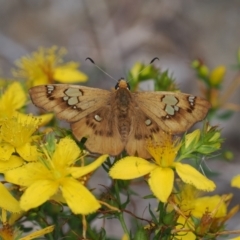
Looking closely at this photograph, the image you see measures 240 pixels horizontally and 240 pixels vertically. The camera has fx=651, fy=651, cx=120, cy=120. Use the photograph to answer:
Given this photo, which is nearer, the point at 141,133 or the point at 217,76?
the point at 141,133

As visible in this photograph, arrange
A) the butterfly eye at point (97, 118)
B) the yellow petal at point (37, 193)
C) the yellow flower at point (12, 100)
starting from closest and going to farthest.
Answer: the yellow petal at point (37, 193) → the butterfly eye at point (97, 118) → the yellow flower at point (12, 100)

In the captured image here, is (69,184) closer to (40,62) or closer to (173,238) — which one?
(173,238)

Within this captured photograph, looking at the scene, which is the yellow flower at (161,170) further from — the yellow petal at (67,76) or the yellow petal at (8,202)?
the yellow petal at (67,76)

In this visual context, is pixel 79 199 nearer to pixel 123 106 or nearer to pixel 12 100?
pixel 123 106

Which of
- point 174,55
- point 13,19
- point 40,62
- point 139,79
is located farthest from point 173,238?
point 13,19

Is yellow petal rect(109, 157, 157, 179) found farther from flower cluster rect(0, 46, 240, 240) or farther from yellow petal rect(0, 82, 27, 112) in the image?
yellow petal rect(0, 82, 27, 112)

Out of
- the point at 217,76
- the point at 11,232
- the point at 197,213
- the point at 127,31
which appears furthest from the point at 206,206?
the point at 127,31

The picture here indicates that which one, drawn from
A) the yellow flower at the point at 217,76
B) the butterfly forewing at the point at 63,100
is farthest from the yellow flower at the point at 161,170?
the yellow flower at the point at 217,76
